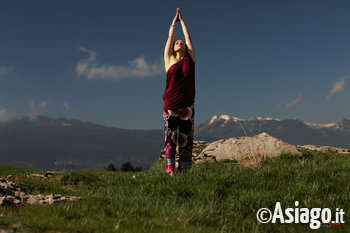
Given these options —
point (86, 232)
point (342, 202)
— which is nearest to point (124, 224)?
point (86, 232)

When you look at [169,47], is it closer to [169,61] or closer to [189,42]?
[169,61]

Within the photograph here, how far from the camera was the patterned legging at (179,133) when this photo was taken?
327 inches

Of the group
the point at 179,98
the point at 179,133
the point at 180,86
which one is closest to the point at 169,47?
the point at 180,86

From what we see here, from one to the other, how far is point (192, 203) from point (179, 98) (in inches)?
131

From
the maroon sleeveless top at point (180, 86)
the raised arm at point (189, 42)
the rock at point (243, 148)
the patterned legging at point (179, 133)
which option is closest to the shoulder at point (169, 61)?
the maroon sleeveless top at point (180, 86)

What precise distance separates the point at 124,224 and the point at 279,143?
12.0 m

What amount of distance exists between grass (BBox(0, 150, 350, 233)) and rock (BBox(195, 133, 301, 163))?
212 inches

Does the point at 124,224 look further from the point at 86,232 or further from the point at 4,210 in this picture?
the point at 4,210

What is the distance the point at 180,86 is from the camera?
820 cm

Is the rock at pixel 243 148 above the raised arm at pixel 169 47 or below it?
below

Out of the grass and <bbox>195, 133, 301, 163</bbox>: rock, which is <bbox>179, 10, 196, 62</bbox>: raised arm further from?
<bbox>195, 133, 301, 163</bbox>: rock

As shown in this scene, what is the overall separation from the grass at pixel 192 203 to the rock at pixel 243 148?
538 cm

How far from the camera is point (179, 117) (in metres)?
8.34

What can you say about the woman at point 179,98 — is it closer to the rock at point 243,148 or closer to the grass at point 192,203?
the grass at point 192,203
